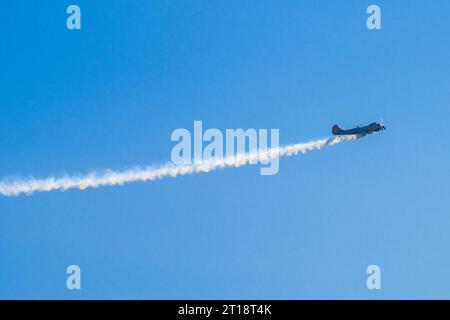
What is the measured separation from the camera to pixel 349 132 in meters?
143

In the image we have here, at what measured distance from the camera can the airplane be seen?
14175 centimetres

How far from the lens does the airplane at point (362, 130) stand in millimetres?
141750

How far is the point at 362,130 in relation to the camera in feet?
467
